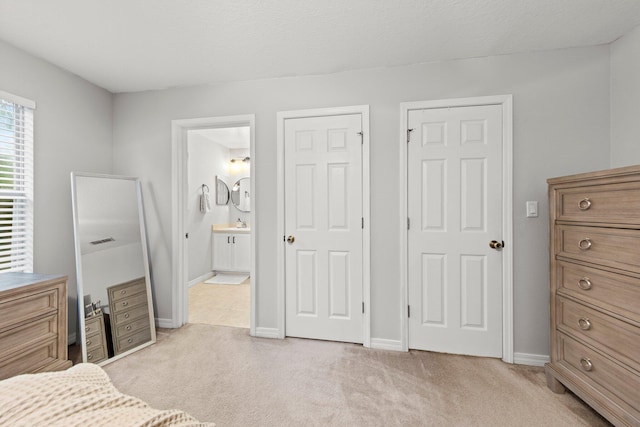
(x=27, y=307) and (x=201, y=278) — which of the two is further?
(x=201, y=278)

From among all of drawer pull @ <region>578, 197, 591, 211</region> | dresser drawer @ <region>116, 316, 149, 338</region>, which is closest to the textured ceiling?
drawer pull @ <region>578, 197, 591, 211</region>

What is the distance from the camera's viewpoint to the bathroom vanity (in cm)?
502

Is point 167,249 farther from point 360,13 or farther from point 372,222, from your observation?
point 360,13

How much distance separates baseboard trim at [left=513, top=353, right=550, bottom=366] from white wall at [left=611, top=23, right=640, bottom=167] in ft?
5.00

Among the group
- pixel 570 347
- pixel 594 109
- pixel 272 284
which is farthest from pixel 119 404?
pixel 594 109

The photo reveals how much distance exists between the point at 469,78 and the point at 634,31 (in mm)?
1007

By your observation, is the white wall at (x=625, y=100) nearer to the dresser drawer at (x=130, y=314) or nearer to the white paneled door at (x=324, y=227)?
the white paneled door at (x=324, y=227)

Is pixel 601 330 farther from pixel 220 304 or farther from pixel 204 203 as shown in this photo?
pixel 204 203

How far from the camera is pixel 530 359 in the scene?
2277 millimetres

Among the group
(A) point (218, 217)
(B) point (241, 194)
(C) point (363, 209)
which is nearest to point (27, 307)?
(C) point (363, 209)

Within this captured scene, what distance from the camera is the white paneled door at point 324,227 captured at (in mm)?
2574

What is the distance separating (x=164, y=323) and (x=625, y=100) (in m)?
4.26

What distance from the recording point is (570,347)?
182cm

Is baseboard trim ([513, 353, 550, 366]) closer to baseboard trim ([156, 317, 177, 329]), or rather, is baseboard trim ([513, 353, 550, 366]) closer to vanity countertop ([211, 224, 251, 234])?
baseboard trim ([156, 317, 177, 329])
